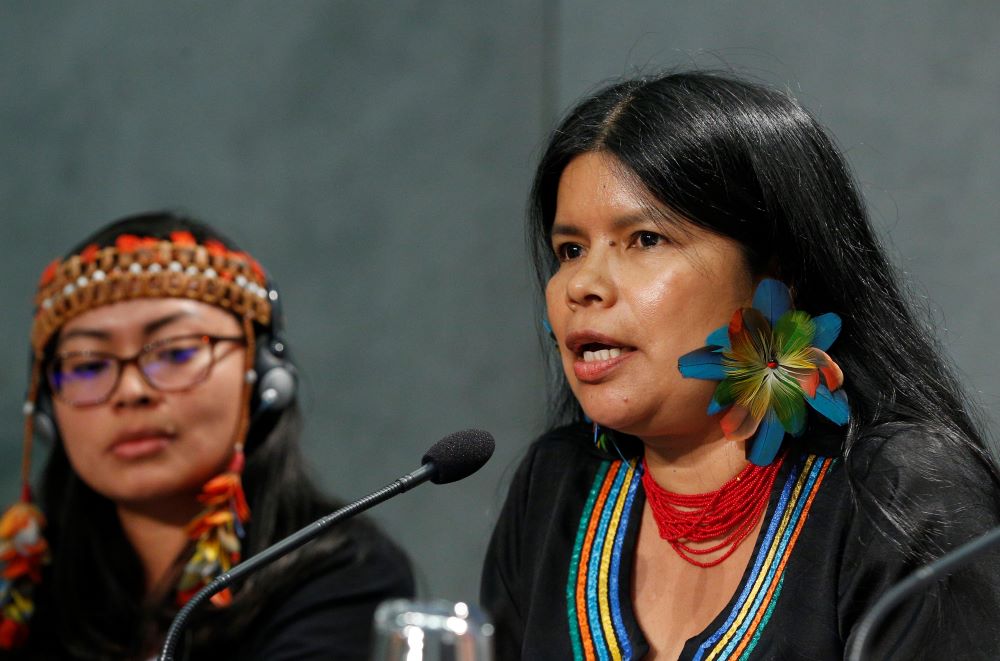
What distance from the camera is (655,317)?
153cm

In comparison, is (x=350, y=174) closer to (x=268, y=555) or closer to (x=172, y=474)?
(x=172, y=474)

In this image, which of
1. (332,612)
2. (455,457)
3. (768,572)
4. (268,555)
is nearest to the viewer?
(268,555)

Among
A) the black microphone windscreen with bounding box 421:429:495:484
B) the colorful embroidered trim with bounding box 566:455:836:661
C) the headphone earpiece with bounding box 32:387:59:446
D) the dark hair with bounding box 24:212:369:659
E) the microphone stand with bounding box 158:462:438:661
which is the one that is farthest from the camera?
the headphone earpiece with bounding box 32:387:59:446

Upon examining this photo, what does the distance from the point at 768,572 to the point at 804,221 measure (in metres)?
0.42

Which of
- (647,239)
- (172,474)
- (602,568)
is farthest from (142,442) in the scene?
(647,239)

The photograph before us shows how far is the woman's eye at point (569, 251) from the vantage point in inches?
65.6

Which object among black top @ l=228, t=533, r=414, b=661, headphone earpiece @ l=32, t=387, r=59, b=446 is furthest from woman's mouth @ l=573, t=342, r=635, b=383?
headphone earpiece @ l=32, t=387, r=59, b=446

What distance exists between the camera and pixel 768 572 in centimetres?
152

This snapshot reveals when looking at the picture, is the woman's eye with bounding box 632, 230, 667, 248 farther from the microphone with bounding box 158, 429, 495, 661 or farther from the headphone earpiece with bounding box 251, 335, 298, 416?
the headphone earpiece with bounding box 251, 335, 298, 416

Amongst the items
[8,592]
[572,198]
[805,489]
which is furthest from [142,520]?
[805,489]

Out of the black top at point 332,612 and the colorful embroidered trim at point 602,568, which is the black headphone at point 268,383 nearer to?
the black top at point 332,612

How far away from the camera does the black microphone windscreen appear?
1404mm

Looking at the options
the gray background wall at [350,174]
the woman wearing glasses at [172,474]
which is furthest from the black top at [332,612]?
the gray background wall at [350,174]

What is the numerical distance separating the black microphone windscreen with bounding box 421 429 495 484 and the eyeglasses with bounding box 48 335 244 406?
939 millimetres
